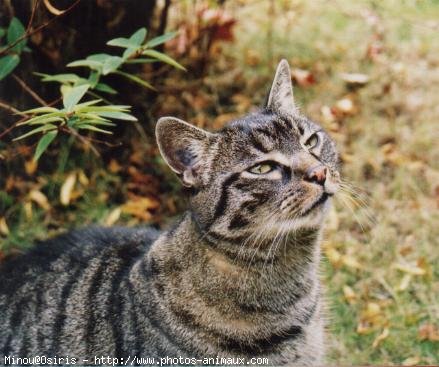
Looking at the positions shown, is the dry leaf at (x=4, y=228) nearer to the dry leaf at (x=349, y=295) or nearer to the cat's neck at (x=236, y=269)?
the cat's neck at (x=236, y=269)

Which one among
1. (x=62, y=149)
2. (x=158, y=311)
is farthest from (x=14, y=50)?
(x=62, y=149)

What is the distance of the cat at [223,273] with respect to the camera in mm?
2564

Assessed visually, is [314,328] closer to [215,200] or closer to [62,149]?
[215,200]

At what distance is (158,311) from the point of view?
8.97 ft

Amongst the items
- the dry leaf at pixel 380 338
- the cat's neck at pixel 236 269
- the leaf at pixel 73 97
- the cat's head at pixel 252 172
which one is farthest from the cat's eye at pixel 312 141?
the dry leaf at pixel 380 338

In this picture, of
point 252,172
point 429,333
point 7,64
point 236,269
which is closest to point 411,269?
point 429,333

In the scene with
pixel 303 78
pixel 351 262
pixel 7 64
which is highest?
pixel 303 78

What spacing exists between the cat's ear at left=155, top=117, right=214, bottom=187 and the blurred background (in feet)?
2.88

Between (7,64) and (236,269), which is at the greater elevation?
(7,64)

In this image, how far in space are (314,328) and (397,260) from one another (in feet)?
3.86

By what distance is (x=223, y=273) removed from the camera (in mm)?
2680

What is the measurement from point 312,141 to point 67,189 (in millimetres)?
1955

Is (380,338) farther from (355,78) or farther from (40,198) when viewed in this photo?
(40,198)

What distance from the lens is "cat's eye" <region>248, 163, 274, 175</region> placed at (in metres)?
2.58
